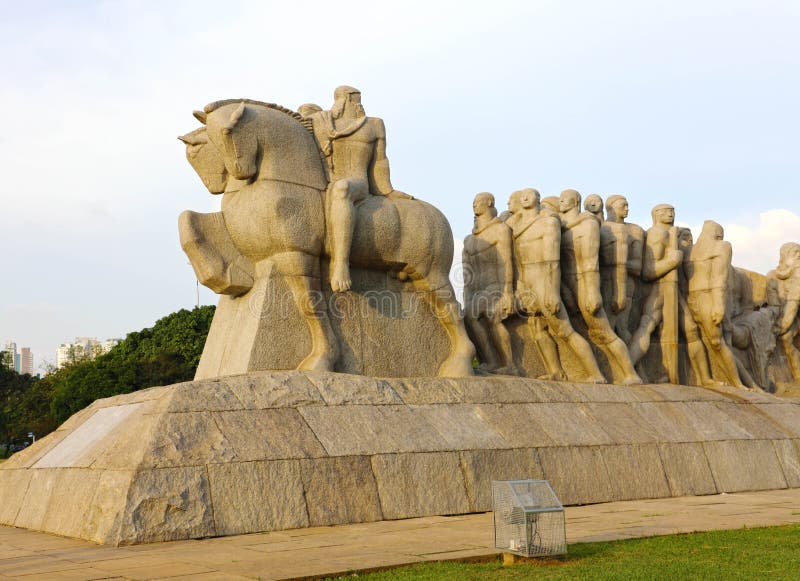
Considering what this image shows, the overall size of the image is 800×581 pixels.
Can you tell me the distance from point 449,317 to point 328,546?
518 cm

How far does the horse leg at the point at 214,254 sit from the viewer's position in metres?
11.1

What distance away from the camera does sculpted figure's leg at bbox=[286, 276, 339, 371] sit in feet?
36.0

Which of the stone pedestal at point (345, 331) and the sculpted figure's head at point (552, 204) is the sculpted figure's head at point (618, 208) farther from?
the stone pedestal at point (345, 331)

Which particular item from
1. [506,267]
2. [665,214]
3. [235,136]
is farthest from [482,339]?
[235,136]

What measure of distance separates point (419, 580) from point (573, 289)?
830 cm

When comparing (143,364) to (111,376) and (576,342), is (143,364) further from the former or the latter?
(576,342)

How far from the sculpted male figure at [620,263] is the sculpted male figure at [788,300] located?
12.8ft

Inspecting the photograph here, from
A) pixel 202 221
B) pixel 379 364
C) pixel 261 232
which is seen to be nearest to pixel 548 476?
pixel 379 364

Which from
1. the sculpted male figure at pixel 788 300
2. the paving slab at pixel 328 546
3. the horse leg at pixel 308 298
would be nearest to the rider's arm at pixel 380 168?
the horse leg at pixel 308 298

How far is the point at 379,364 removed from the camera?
11.5 metres

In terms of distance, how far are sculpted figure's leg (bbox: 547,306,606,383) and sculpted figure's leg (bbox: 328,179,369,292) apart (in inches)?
140

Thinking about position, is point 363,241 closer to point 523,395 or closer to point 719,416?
point 523,395

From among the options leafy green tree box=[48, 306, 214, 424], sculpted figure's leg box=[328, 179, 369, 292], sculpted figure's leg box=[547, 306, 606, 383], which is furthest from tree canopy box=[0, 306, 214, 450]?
sculpted figure's leg box=[328, 179, 369, 292]

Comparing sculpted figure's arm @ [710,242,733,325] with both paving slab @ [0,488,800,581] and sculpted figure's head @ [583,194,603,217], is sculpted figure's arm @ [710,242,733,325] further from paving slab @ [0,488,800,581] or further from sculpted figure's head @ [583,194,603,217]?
paving slab @ [0,488,800,581]
